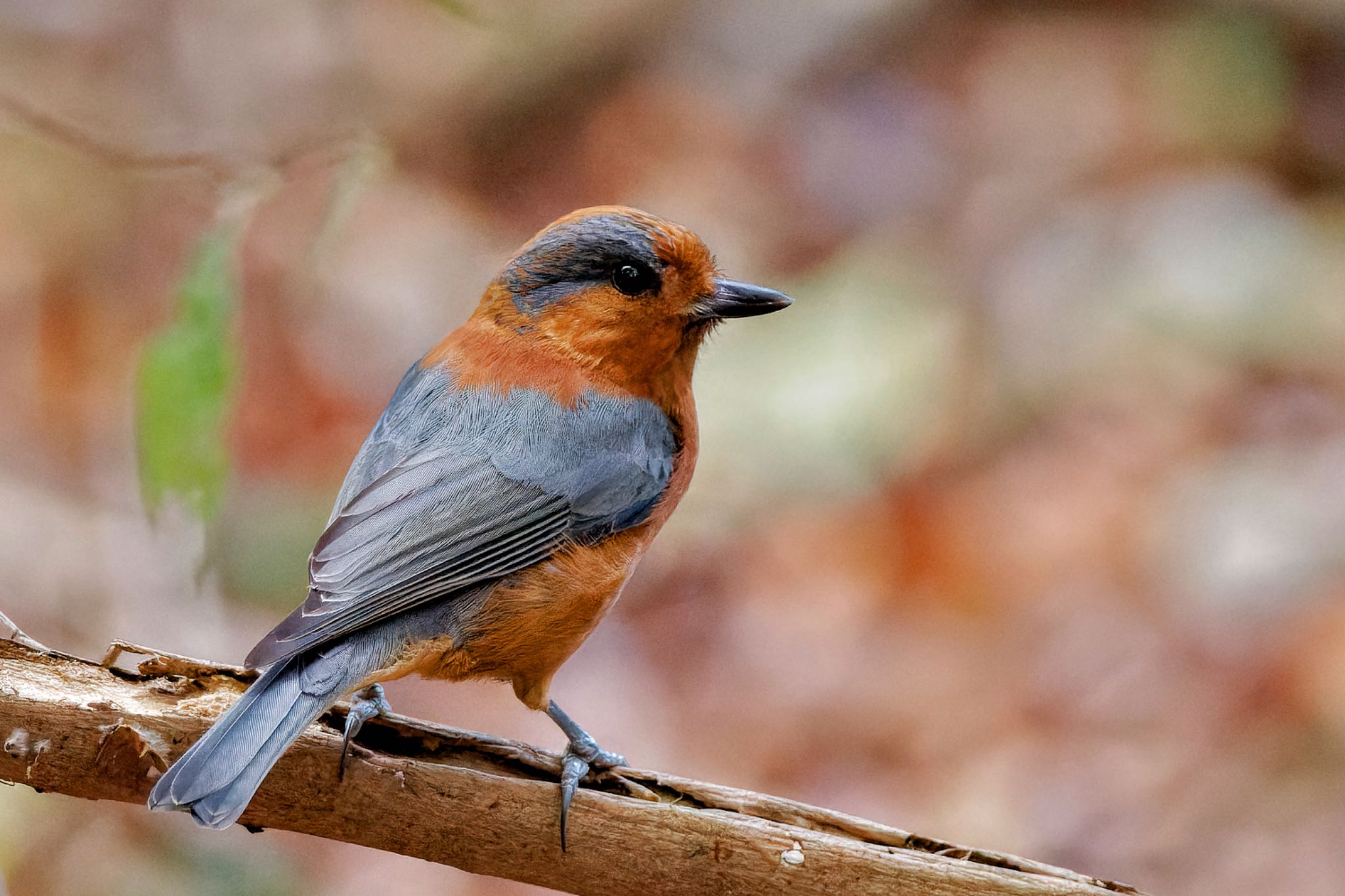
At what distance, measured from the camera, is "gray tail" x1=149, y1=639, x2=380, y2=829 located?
→ 8.02 feet

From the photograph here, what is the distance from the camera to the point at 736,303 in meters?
3.60

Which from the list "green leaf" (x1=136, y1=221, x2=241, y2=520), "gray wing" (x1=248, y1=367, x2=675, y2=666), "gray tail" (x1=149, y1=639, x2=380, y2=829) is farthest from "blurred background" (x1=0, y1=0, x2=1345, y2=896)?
"gray tail" (x1=149, y1=639, x2=380, y2=829)

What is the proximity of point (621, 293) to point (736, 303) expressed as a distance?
0.29 meters

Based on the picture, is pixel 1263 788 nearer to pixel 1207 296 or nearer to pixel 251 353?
pixel 1207 296

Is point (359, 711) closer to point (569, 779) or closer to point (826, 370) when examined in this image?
point (569, 779)

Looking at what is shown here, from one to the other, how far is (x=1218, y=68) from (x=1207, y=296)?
146 cm

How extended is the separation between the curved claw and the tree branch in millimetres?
17

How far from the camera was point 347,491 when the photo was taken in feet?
10.8

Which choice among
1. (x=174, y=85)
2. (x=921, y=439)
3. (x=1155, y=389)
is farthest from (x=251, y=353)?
(x=1155, y=389)

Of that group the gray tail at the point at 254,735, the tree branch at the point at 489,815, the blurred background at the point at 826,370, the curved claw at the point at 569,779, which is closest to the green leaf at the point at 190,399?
the blurred background at the point at 826,370

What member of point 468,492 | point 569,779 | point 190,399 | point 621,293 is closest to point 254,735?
point 569,779

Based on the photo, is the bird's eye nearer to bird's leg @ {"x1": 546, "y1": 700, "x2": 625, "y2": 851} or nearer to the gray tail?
bird's leg @ {"x1": 546, "y1": 700, "x2": 625, "y2": 851}

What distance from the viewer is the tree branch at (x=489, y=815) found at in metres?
2.71

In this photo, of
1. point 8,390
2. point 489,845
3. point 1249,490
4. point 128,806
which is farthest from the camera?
point 8,390
